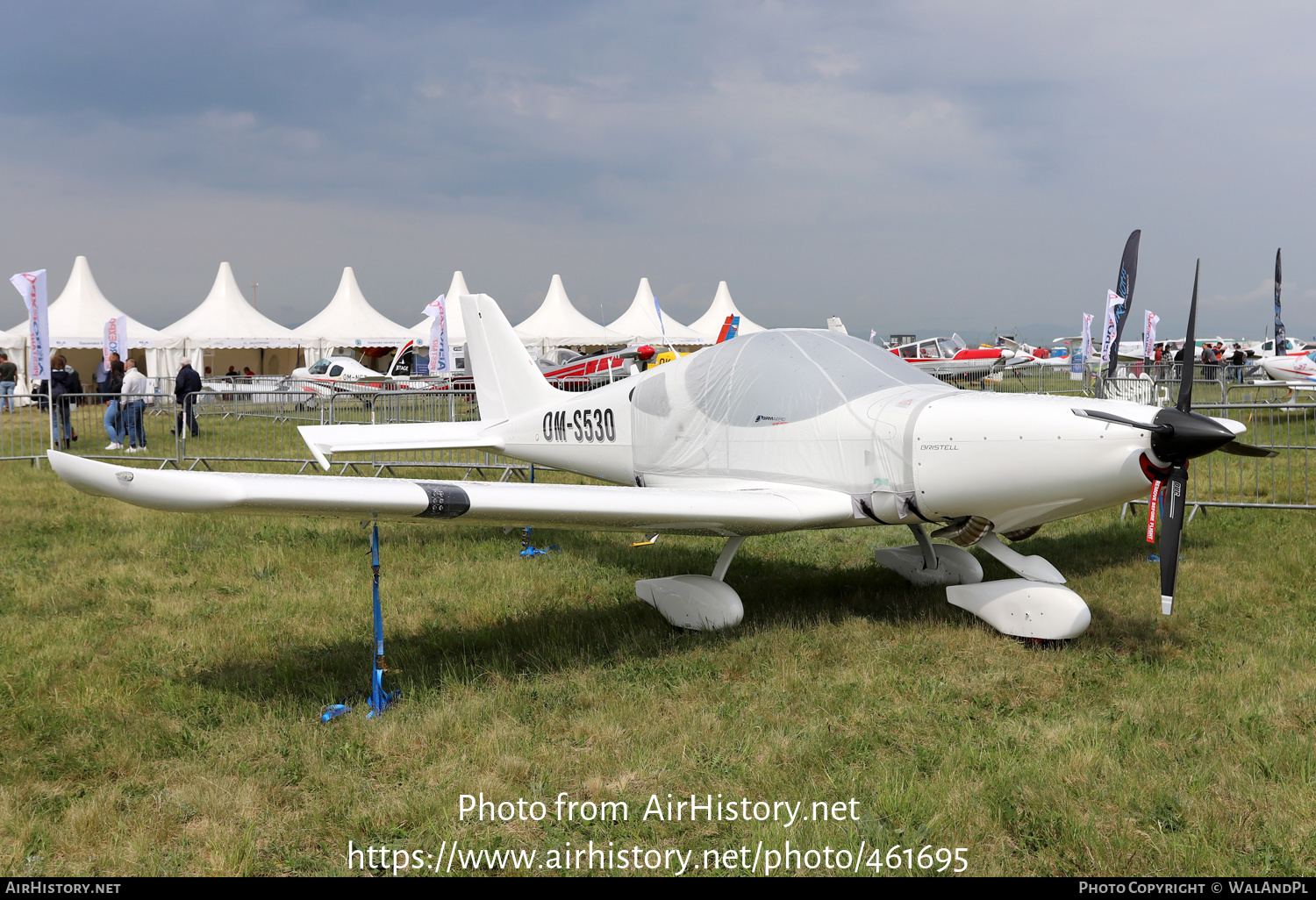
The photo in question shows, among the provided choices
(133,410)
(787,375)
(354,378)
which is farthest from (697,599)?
(354,378)

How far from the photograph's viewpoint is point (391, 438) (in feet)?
23.3

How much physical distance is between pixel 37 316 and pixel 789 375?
14.0m

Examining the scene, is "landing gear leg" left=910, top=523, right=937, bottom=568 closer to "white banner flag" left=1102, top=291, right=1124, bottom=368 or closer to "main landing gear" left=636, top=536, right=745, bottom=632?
"main landing gear" left=636, top=536, right=745, bottom=632

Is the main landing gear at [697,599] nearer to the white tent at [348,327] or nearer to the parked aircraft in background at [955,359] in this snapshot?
the parked aircraft in background at [955,359]

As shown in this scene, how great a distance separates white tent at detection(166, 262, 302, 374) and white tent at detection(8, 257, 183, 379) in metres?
0.59

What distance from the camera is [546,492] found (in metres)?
4.30

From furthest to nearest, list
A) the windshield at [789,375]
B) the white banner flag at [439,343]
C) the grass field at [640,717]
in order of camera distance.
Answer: the white banner flag at [439,343] < the windshield at [789,375] < the grass field at [640,717]

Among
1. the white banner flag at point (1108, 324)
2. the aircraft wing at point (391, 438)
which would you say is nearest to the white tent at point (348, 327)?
the white banner flag at point (1108, 324)

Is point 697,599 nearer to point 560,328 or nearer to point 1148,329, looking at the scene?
point 1148,329

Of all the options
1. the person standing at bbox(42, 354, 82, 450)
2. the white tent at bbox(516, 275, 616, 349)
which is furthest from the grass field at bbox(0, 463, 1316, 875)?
the white tent at bbox(516, 275, 616, 349)

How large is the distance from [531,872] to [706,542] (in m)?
5.20

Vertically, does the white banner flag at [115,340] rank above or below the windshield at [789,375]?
above

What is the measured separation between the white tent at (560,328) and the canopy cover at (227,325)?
980cm

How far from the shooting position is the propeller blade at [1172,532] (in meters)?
4.30
